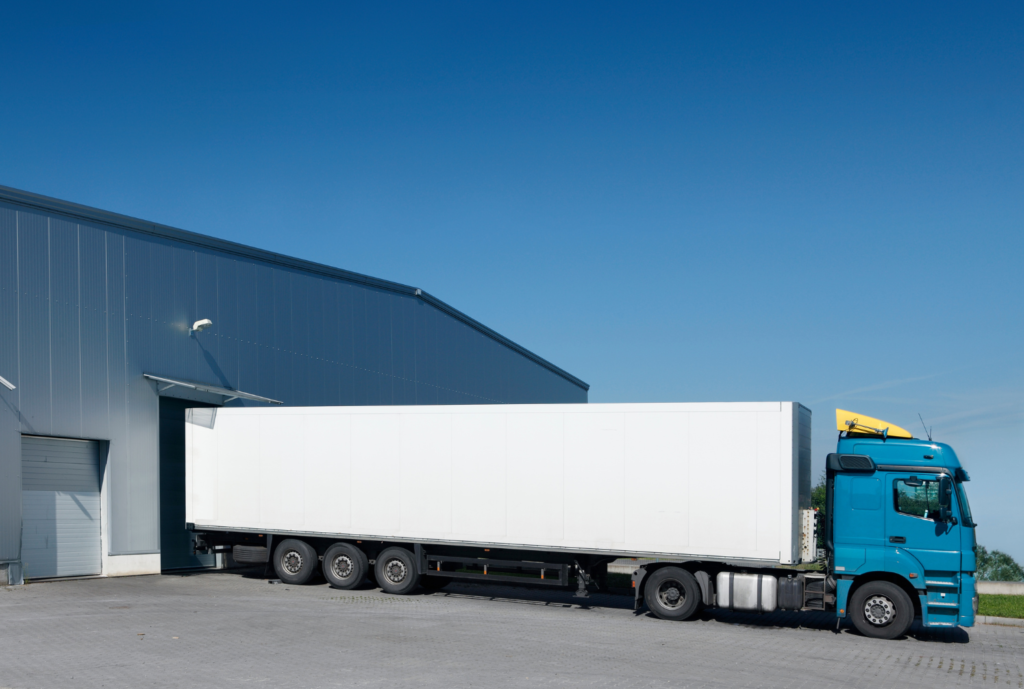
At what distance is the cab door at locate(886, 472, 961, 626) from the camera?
13.2 metres

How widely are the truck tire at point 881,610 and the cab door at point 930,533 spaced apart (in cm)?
34

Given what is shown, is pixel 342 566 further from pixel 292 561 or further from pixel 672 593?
pixel 672 593

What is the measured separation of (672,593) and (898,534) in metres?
3.52

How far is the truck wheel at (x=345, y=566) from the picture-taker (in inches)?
688

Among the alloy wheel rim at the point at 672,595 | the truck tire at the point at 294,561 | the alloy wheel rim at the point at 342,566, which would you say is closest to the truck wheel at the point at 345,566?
the alloy wheel rim at the point at 342,566

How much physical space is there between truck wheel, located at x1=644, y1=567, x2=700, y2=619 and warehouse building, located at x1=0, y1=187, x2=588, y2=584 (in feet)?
34.4

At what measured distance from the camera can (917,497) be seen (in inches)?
536

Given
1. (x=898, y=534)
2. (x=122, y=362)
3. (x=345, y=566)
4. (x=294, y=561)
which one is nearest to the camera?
(x=898, y=534)

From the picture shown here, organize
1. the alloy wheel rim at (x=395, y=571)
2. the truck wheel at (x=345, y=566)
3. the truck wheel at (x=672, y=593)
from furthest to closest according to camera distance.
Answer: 1. the truck wheel at (x=345, y=566)
2. the alloy wheel rim at (x=395, y=571)
3. the truck wheel at (x=672, y=593)

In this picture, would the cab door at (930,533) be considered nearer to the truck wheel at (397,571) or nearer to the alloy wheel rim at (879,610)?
the alloy wheel rim at (879,610)

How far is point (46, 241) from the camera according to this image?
1800 centimetres

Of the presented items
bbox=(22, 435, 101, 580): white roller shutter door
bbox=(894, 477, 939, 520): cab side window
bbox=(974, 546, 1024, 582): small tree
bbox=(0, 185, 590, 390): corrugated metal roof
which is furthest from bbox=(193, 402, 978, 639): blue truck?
bbox=(974, 546, 1024, 582): small tree

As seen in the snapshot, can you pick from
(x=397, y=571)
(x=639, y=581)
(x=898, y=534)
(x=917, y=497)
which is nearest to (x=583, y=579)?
(x=639, y=581)

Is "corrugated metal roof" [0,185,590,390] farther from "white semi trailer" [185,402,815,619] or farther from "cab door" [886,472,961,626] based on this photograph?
"cab door" [886,472,961,626]
